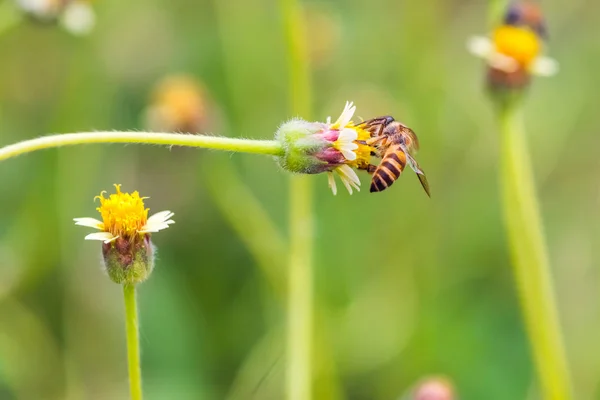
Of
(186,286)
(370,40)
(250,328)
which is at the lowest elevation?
(250,328)

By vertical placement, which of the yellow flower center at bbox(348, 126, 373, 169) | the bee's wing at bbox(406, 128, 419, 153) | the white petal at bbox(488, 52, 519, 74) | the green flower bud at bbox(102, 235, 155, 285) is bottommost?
the green flower bud at bbox(102, 235, 155, 285)

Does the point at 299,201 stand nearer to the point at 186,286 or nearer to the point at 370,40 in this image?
the point at 186,286

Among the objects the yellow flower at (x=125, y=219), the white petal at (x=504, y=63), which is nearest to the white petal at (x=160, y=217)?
the yellow flower at (x=125, y=219)

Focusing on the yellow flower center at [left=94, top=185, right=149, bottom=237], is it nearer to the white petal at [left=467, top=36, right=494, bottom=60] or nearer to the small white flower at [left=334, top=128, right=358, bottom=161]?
the small white flower at [left=334, top=128, right=358, bottom=161]

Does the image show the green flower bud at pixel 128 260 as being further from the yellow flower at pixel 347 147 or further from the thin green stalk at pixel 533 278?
the thin green stalk at pixel 533 278

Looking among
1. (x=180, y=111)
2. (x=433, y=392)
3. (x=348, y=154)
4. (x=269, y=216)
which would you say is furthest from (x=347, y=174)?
(x=269, y=216)

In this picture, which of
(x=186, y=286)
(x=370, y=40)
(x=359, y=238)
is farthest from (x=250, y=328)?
(x=370, y=40)

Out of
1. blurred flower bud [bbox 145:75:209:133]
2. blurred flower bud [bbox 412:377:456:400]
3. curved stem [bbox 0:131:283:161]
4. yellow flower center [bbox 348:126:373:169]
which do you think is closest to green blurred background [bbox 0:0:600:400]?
blurred flower bud [bbox 145:75:209:133]
